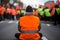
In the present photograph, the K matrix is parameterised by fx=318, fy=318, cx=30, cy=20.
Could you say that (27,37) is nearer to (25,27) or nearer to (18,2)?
(25,27)

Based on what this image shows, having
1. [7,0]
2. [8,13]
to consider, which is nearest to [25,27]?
[8,13]

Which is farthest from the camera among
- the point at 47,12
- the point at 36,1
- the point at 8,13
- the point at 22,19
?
the point at 36,1

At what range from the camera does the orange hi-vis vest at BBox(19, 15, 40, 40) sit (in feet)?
29.3

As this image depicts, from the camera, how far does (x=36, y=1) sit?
4756cm

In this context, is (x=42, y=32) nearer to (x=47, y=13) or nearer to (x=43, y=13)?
(x=47, y=13)

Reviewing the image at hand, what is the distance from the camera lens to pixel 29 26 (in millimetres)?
8969

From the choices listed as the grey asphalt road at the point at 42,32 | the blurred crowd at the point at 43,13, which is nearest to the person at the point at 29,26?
the grey asphalt road at the point at 42,32

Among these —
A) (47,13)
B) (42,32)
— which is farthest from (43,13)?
(42,32)

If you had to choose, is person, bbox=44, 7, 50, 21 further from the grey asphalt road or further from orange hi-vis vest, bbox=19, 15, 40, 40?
orange hi-vis vest, bbox=19, 15, 40, 40

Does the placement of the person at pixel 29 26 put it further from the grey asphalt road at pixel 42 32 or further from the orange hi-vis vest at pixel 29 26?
the grey asphalt road at pixel 42 32

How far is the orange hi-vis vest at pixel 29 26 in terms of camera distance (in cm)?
894

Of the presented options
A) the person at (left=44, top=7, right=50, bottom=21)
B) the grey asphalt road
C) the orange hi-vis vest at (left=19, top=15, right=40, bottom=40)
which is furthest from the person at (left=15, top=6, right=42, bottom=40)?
the person at (left=44, top=7, right=50, bottom=21)

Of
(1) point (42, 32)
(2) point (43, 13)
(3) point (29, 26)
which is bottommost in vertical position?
(2) point (43, 13)

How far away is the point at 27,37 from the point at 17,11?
35.3 metres
